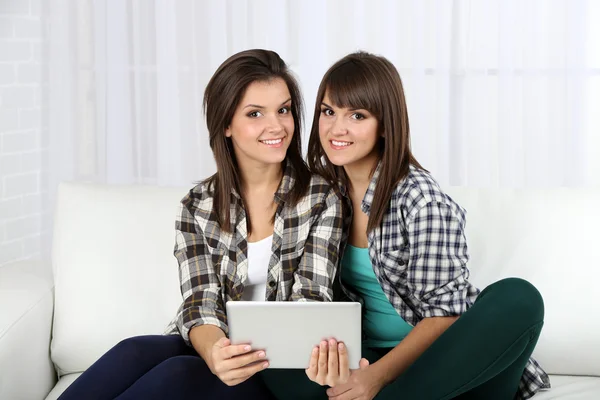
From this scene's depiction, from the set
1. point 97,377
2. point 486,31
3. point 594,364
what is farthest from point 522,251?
point 486,31

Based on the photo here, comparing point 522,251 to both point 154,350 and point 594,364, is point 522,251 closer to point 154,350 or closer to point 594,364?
point 594,364

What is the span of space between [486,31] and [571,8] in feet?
1.10

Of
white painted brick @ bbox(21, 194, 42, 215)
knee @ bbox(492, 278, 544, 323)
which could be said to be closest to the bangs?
knee @ bbox(492, 278, 544, 323)

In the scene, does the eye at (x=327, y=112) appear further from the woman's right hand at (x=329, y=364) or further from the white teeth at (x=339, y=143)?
the woman's right hand at (x=329, y=364)

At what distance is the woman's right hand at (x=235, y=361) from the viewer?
1606mm

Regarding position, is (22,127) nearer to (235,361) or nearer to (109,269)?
(109,269)

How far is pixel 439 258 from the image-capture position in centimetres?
171

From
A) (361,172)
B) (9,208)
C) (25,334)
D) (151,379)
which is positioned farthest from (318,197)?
(9,208)

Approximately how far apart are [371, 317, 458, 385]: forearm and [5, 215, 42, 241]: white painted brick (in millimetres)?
2371

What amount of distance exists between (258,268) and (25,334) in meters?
0.56

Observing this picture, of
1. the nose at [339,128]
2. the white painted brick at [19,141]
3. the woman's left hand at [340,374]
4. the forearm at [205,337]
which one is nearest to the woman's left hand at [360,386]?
the woman's left hand at [340,374]

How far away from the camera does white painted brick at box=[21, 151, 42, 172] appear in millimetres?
3696

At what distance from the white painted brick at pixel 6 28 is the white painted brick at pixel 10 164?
19.8 inches

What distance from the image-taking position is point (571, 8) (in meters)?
3.31
